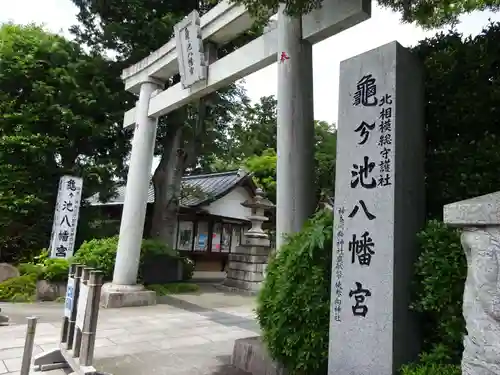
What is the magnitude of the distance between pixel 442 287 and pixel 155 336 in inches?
186

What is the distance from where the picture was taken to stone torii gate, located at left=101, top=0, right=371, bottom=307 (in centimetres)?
513

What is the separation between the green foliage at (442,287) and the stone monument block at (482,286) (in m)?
0.68

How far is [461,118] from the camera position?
3.78 m

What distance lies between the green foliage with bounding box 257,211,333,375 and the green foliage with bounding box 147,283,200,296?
302 inches

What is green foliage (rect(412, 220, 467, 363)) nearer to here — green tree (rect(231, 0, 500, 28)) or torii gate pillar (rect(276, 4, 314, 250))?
torii gate pillar (rect(276, 4, 314, 250))

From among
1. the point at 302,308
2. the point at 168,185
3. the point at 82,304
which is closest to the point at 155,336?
the point at 82,304

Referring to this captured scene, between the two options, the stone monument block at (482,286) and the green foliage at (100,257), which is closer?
the stone monument block at (482,286)

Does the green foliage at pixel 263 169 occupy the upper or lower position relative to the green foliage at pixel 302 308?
upper

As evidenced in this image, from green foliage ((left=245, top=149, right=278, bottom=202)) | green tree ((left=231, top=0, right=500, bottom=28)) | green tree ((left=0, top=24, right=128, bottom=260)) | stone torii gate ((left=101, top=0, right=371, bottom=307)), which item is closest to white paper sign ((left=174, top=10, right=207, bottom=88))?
stone torii gate ((left=101, top=0, right=371, bottom=307))

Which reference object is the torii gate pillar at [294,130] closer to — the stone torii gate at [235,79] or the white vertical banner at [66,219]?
the stone torii gate at [235,79]

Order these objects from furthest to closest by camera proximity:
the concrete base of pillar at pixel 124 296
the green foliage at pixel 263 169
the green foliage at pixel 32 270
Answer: the green foliage at pixel 263 169, the green foliage at pixel 32 270, the concrete base of pillar at pixel 124 296

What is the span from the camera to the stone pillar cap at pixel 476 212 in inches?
85.4

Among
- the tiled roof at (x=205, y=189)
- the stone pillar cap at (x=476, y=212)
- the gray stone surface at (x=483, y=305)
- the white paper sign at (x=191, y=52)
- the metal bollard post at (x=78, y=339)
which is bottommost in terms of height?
the metal bollard post at (x=78, y=339)

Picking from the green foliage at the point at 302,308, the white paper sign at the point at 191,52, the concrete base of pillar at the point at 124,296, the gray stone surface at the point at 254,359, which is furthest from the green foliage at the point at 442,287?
the concrete base of pillar at the point at 124,296
